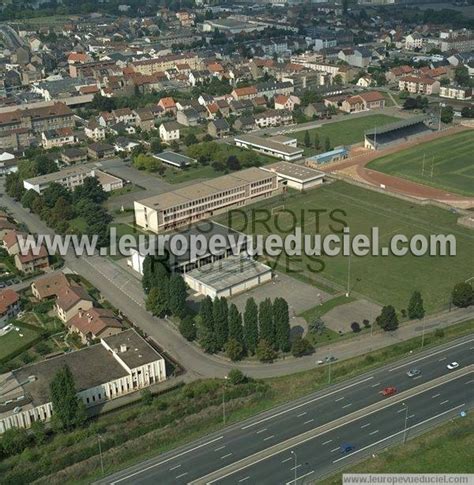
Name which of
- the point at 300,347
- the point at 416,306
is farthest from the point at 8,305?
the point at 416,306

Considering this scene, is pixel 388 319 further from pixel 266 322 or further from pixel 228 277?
pixel 228 277

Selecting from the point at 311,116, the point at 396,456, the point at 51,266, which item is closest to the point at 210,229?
the point at 51,266

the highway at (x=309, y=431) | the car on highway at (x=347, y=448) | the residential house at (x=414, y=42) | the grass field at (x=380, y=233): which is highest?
the residential house at (x=414, y=42)

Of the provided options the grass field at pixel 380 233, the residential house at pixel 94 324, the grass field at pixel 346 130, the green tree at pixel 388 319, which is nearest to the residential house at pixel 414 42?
the grass field at pixel 346 130

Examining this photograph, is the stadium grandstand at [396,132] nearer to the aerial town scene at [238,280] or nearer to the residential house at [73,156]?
the aerial town scene at [238,280]

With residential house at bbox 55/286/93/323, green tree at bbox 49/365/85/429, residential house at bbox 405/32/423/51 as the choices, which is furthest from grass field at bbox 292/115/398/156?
residential house at bbox 405/32/423/51

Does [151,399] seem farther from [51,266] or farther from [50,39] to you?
[50,39]

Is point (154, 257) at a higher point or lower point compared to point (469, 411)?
higher
